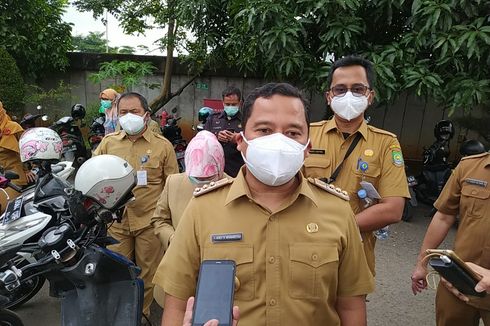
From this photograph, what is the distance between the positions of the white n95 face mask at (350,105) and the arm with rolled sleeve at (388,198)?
24cm

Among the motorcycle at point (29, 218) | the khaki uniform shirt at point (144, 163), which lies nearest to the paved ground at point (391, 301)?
the motorcycle at point (29, 218)

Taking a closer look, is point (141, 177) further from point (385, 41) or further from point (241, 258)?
point (385, 41)

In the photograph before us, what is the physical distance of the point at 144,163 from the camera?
10.4 ft

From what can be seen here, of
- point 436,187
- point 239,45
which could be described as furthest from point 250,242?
point 436,187

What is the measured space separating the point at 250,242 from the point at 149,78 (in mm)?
7191

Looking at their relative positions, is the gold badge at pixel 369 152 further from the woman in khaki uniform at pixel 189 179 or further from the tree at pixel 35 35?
the tree at pixel 35 35

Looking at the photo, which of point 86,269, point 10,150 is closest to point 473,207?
point 86,269

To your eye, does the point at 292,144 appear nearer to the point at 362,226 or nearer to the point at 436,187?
the point at 362,226

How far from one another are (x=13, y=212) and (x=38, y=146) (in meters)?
0.49

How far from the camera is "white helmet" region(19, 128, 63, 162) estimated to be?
2.88 metres

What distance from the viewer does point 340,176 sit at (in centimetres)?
221

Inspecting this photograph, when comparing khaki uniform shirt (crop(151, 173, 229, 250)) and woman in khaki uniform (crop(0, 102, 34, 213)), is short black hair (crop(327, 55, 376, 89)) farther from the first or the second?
Result: woman in khaki uniform (crop(0, 102, 34, 213))

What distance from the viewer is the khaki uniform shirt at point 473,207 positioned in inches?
79.4

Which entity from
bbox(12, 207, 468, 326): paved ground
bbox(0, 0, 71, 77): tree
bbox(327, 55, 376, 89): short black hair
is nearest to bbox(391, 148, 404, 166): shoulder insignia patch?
A: bbox(327, 55, 376, 89): short black hair
